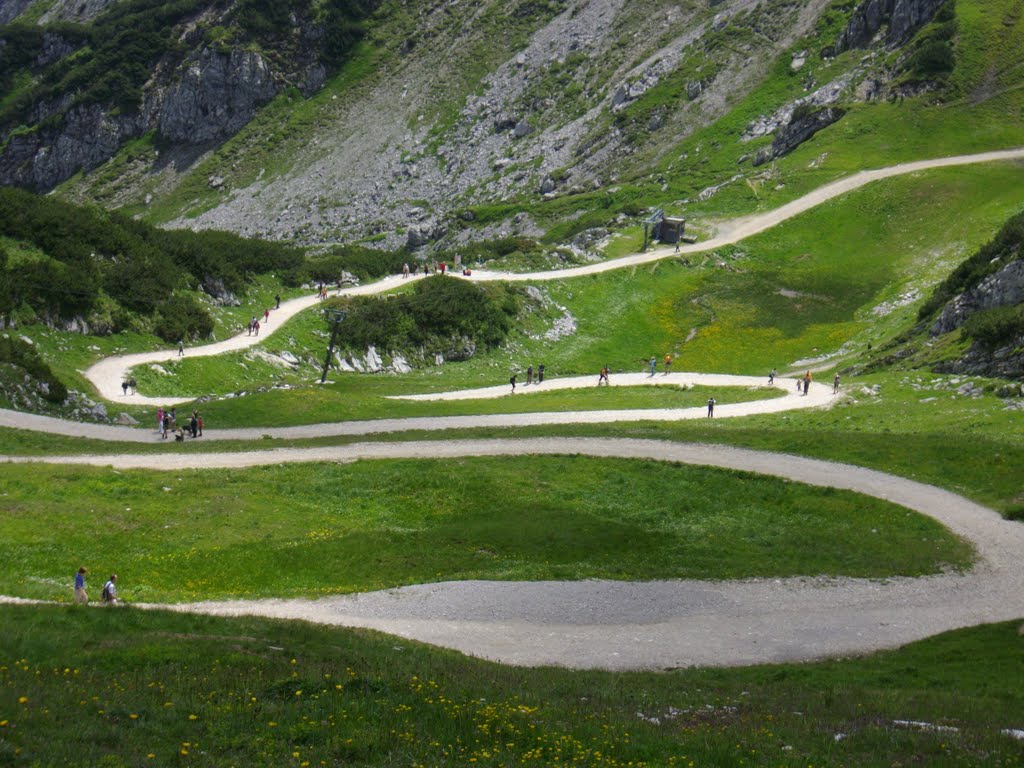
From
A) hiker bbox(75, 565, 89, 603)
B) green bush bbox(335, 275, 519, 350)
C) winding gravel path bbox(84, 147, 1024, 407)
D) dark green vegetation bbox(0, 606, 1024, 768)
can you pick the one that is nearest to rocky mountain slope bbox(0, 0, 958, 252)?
winding gravel path bbox(84, 147, 1024, 407)

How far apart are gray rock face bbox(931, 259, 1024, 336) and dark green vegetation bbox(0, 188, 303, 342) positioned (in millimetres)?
55462

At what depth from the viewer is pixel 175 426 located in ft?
165

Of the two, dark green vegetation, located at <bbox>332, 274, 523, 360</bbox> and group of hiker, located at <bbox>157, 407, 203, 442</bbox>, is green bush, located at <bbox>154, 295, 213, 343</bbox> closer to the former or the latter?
dark green vegetation, located at <bbox>332, 274, 523, 360</bbox>

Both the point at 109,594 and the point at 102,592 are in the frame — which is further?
the point at 102,592

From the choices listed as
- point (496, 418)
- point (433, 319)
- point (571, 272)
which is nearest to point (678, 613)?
point (496, 418)

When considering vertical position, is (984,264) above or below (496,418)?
above

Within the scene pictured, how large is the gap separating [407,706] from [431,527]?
21.3m

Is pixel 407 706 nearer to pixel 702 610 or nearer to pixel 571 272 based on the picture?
pixel 702 610

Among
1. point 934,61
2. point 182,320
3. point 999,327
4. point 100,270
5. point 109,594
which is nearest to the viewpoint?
point 109,594

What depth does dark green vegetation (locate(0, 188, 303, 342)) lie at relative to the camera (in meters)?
62.9

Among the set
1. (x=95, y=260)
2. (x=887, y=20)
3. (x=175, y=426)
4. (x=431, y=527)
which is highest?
(x=887, y=20)

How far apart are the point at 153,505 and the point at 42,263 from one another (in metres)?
36.0

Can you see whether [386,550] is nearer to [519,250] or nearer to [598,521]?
[598,521]

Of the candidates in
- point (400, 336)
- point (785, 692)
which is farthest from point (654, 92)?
point (785, 692)
